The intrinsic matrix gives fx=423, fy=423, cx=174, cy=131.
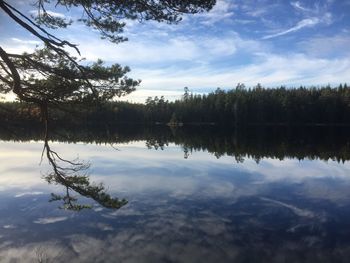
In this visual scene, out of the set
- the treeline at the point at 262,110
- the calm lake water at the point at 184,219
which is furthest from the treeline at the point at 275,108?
the calm lake water at the point at 184,219

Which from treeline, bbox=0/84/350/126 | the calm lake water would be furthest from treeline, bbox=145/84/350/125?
the calm lake water

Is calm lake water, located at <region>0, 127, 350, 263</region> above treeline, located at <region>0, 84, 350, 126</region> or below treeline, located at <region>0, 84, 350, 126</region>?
below

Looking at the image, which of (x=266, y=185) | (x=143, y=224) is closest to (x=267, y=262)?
(x=143, y=224)

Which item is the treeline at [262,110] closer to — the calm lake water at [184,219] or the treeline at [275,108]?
the treeline at [275,108]

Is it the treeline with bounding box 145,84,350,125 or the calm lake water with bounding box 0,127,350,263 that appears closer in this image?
the calm lake water with bounding box 0,127,350,263

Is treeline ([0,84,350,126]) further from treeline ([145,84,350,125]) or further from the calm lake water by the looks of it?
the calm lake water

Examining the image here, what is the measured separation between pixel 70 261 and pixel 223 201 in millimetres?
8050

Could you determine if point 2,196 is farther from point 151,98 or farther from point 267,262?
point 151,98

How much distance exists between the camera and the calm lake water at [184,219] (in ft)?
34.0

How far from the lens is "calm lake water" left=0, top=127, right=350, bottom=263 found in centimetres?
1036

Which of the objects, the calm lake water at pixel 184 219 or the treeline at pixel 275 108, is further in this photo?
the treeline at pixel 275 108

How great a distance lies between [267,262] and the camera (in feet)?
32.3

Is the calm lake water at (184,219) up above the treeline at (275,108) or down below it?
below

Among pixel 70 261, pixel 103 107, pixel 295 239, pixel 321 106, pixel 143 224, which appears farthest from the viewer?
pixel 321 106
